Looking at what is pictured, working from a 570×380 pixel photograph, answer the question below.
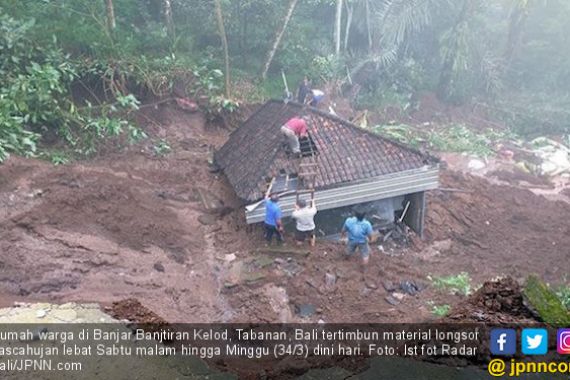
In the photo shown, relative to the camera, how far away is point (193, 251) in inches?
365

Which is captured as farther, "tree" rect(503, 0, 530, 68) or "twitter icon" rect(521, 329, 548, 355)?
"tree" rect(503, 0, 530, 68)

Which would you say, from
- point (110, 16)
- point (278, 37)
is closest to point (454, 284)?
point (278, 37)

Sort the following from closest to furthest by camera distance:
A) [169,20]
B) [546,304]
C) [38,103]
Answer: [546,304] → [38,103] → [169,20]

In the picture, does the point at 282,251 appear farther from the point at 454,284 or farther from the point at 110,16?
the point at 110,16

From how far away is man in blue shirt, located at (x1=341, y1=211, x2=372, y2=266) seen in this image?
354 inches

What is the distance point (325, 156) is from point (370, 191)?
126 cm

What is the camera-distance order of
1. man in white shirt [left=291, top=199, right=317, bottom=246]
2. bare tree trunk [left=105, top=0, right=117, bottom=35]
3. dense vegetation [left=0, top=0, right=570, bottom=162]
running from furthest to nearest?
bare tree trunk [left=105, top=0, right=117, bottom=35] < dense vegetation [left=0, top=0, right=570, bottom=162] < man in white shirt [left=291, top=199, right=317, bottom=246]

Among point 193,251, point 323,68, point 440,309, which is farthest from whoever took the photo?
point 323,68

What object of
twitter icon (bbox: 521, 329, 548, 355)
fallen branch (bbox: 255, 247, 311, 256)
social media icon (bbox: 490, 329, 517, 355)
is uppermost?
twitter icon (bbox: 521, 329, 548, 355)

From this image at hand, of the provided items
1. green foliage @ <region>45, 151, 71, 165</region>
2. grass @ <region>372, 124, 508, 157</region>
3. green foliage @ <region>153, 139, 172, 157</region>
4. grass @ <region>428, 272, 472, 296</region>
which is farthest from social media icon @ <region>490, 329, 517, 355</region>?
grass @ <region>372, 124, 508, 157</region>

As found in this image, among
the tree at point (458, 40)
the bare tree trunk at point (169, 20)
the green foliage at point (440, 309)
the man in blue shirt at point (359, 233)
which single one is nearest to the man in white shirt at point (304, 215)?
the man in blue shirt at point (359, 233)

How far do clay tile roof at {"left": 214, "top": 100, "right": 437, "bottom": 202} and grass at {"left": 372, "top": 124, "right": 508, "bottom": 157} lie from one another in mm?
6287

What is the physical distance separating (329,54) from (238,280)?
41.4ft

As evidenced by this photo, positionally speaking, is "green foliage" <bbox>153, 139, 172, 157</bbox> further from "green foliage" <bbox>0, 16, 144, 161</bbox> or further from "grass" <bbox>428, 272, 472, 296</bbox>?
"grass" <bbox>428, 272, 472, 296</bbox>
